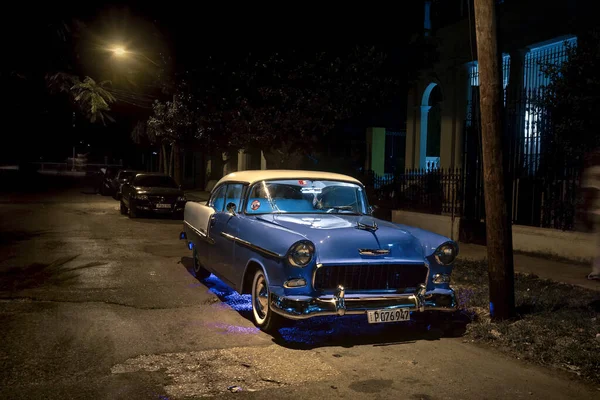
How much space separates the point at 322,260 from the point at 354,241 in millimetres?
399

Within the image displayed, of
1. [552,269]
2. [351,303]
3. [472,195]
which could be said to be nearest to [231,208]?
[351,303]

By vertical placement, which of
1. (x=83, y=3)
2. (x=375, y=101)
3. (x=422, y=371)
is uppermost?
(x=83, y=3)

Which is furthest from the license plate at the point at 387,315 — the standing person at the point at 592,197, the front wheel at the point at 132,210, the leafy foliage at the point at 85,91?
the leafy foliage at the point at 85,91

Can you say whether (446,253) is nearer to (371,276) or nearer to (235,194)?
(371,276)

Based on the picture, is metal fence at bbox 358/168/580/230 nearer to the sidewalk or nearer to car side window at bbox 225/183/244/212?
the sidewalk

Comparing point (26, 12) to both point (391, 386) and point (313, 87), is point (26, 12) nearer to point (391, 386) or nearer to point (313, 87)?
point (313, 87)

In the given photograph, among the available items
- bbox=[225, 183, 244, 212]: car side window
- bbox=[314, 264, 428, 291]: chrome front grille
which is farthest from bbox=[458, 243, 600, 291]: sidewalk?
bbox=[225, 183, 244, 212]: car side window

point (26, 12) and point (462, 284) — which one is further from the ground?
point (26, 12)

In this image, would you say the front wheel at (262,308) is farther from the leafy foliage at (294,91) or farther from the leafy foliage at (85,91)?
the leafy foliage at (85,91)

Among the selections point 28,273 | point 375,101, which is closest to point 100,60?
point 375,101

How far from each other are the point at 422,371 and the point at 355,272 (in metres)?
1.13

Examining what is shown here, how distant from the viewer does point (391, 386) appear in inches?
187

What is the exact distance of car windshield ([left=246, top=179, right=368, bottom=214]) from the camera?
7.24 m

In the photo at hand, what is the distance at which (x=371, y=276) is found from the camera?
586cm
